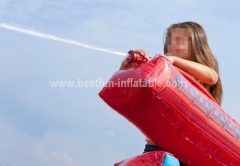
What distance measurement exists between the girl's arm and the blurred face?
0.72ft

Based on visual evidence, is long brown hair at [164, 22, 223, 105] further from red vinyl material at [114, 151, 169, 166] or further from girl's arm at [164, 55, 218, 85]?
red vinyl material at [114, 151, 169, 166]

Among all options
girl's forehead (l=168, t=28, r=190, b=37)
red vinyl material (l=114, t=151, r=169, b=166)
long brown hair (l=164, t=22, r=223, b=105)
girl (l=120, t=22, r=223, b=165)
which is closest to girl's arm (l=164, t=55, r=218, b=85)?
girl (l=120, t=22, r=223, b=165)

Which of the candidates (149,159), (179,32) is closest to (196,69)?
(179,32)

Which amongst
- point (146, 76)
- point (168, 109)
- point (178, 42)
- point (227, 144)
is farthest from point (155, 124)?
point (178, 42)

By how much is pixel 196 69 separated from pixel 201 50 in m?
0.32

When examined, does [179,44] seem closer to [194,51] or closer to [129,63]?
[194,51]

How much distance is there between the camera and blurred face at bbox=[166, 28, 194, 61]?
3539 millimetres

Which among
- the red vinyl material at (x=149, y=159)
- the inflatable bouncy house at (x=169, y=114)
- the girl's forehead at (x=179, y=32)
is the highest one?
the girl's forehead at (x=179, y=32)

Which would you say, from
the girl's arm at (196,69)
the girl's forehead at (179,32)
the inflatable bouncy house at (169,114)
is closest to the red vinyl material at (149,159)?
the inflatable bouncy house at (169,114)

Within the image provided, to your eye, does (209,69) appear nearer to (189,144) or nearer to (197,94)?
(197,94)

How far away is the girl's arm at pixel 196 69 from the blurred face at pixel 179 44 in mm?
218

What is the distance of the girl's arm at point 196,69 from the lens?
10.7 ft

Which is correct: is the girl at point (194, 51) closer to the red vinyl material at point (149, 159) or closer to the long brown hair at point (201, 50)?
the long brown hair at point (201, 50)

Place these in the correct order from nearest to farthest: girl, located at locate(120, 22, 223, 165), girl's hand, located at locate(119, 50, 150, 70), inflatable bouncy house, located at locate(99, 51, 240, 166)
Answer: inflatable bouncy house, located at locate(99, 51, 240, 166), girl's hand, located at locate(119, 50, 150, 70), girl, located at locate(120, 22, 223, 165)
